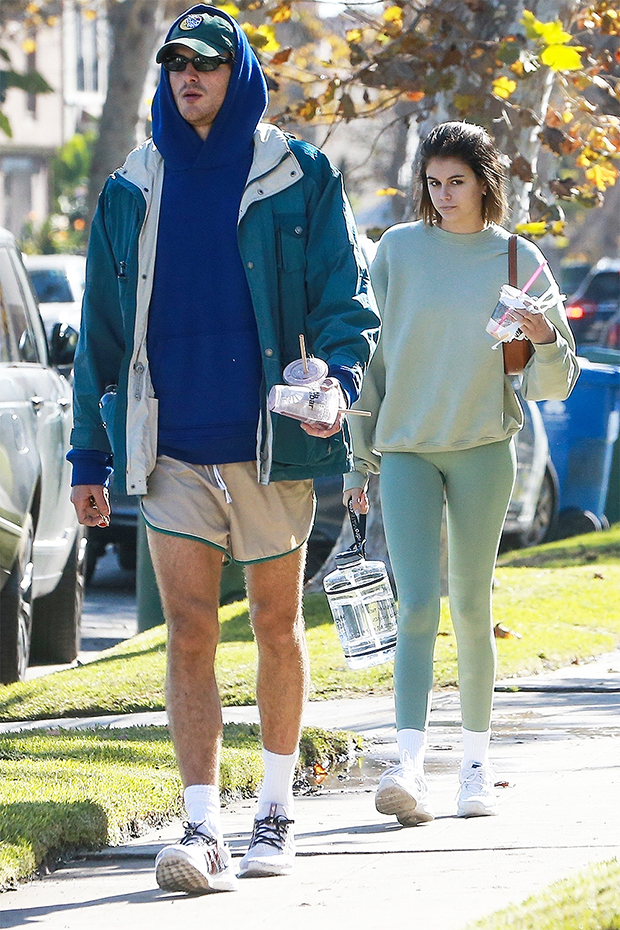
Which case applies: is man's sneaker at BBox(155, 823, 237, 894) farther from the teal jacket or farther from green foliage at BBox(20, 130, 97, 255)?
green foliage at BBox(20, 130, 97, 255)

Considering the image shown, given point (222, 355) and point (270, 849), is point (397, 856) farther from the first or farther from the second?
point (222, 355)

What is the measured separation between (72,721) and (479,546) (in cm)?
231

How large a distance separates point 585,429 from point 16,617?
6.57 m

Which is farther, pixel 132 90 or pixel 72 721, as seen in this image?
pixel 132 90

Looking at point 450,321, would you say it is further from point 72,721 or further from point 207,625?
point 72,721

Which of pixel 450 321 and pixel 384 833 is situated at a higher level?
pixel 450 321

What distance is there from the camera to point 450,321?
513 centimetres

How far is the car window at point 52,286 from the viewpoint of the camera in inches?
736

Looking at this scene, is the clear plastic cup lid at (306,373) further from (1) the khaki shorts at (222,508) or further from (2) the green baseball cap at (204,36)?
(2) the green baseball cap at (204,36)

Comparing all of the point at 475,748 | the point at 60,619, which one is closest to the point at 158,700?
the point at 475,748

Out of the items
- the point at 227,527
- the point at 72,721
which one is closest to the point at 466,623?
the point at 227,527

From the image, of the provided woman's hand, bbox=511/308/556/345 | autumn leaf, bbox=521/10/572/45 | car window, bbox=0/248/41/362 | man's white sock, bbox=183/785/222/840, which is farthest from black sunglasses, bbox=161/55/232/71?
autumn leaf, bbox=521/10/572/45

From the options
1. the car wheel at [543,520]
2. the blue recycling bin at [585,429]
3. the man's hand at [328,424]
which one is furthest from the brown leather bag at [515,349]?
the car wheel at [543,520]

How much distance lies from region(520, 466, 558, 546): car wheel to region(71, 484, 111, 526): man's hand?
29.4ft
